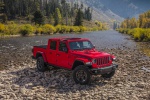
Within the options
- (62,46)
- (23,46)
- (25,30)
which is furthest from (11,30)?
(62,46)

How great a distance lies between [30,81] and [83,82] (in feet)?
12.1

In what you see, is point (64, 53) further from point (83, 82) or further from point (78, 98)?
point (78, 98)

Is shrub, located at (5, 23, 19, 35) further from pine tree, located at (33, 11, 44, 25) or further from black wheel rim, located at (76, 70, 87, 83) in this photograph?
black wheel rim, located at (76, 70, 87, 83)

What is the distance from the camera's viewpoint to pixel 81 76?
44.7ft

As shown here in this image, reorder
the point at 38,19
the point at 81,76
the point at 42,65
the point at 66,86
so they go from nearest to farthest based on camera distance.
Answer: the point at 66,86, the point at 81,76, the point at 42,65, the point at 38,19

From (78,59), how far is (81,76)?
1.07 m

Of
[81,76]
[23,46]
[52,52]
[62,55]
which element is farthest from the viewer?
[23,46]

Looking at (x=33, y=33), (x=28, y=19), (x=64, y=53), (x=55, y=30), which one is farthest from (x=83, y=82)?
(x=28, y=19)

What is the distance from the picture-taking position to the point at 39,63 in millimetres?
17188

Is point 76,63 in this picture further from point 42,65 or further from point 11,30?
point 11,30

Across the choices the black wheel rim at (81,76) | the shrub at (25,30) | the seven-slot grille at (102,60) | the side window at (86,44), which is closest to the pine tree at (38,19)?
the shrub at (25,30)

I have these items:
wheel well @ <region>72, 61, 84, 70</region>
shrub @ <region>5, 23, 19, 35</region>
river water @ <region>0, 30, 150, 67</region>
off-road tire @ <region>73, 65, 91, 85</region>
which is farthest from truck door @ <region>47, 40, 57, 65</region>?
shrub @ <region>5, 23, 19, 35</region>

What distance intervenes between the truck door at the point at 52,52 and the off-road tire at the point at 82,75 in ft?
8.66

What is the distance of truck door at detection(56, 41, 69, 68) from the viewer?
575 inches
